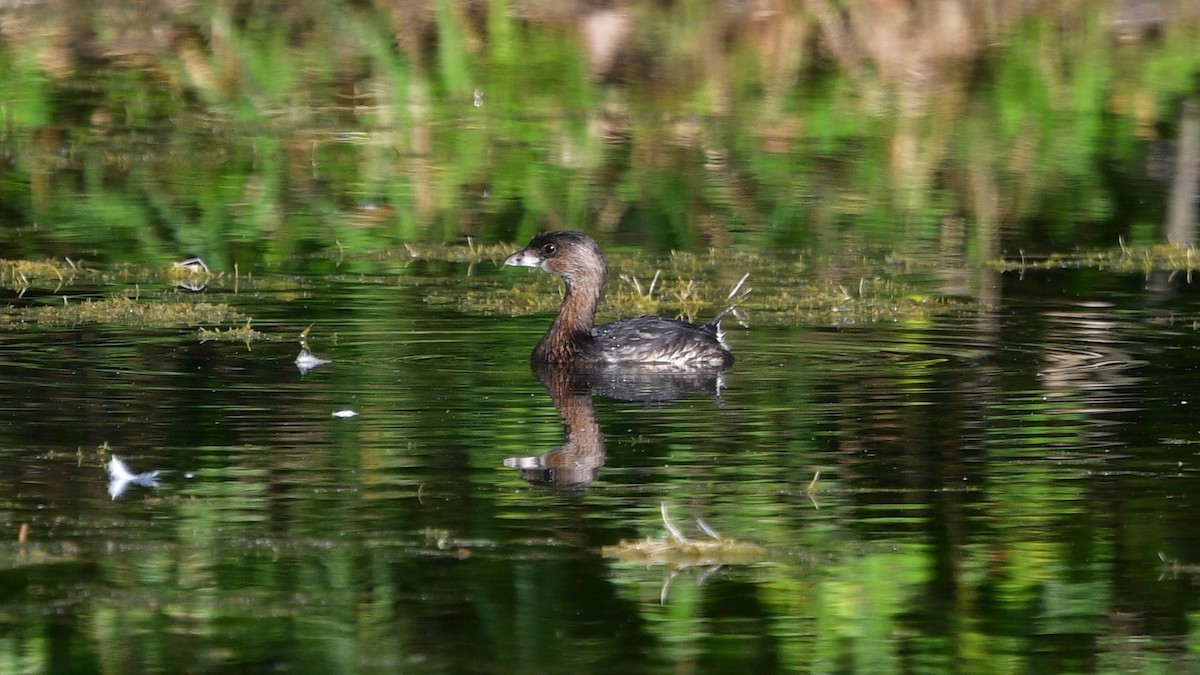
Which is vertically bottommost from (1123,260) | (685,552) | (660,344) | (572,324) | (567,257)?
(685,552)

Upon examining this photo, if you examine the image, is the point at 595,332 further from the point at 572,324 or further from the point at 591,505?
the point at 591,505

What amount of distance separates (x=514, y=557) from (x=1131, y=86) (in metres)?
18.1

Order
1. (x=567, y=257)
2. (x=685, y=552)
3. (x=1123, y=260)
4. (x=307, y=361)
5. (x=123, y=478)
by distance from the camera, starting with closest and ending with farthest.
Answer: (x=685, y=552)
(x=123, y=478)
(x=307, y=361)
(x=567, y=257)
(x=1123, y=260)

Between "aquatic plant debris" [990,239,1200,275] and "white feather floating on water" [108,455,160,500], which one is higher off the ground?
"aquatic plant debris" [990,239,1200,275]

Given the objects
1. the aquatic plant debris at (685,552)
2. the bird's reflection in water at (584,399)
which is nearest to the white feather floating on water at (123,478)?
the bird's reflection in water at (584,399)

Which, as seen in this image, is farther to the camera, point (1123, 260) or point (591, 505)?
point (1123, 260)

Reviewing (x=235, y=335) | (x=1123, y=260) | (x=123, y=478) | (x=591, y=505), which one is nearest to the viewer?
(x=591, y=505)

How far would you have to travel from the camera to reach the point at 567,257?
43.1 ft

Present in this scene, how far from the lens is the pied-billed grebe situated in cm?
1198

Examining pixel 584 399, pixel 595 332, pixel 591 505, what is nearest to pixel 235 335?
pixel 595 332

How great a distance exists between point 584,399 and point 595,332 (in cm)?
138

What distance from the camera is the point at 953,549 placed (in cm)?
777

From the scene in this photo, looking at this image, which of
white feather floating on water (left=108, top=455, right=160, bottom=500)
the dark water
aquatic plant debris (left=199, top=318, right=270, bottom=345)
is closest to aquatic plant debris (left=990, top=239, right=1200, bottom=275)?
the dark water

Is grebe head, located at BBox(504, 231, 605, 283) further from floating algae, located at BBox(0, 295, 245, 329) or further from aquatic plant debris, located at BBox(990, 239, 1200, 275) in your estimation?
aquatic plant debris, located at BBox(990, 239, 1200, 275)
